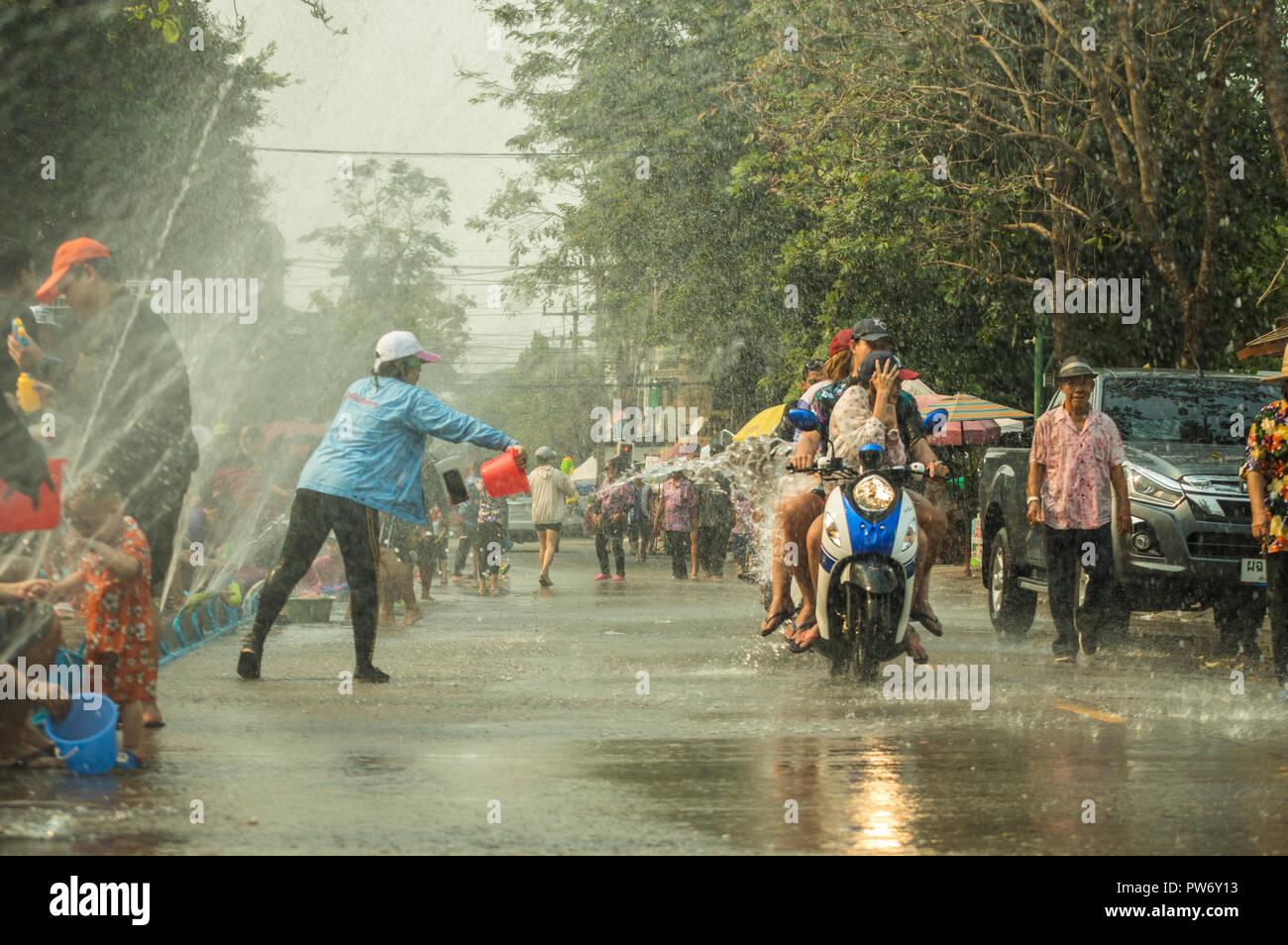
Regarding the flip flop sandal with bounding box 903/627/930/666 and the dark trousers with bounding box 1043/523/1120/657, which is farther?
the dark trousers with bounding box 1043/523/1120/657

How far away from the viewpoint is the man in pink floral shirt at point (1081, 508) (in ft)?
37.9

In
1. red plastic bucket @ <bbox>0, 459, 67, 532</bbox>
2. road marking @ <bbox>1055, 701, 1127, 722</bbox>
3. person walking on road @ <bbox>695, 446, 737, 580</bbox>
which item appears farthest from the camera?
person walking on road @ <bbox>695, 446, 737, 580</bbox>

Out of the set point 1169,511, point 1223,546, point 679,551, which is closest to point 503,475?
point 1169,511

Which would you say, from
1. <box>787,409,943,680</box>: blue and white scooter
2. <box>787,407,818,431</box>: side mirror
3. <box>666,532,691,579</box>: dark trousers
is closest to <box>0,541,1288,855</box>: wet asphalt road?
<box>787,409,943,680</box>: blue and white scooter

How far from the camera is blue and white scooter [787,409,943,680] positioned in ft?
31.0

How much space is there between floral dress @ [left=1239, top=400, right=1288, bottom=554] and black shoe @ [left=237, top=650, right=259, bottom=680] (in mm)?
5691

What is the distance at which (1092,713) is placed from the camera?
857 cm

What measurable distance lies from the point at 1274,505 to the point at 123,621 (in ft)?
20.7

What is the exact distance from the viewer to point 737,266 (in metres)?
35.2

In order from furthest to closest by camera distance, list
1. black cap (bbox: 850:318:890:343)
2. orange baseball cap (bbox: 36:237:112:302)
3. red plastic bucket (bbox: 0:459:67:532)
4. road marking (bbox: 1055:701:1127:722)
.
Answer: black cap (bbox: 850:318:890:343)
road marking (bbox: 1055:701:1127:722)
orange baseball cap (bbox: 36:237:112:302)
red plastic bucket (bbox: 0:459:67:532)

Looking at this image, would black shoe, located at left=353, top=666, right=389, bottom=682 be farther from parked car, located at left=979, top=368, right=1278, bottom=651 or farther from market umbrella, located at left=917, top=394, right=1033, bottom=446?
market umbrella, located at left=917, top=394, right=1033, bottom=446

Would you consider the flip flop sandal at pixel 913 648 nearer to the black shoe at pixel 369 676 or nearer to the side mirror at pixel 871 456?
the side mirror at pixel 871 456
